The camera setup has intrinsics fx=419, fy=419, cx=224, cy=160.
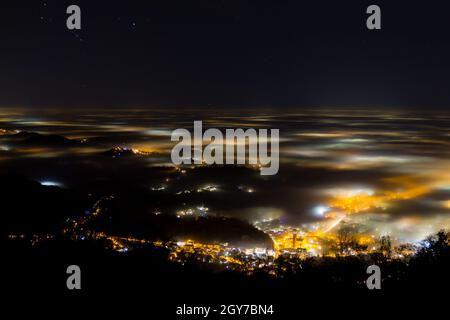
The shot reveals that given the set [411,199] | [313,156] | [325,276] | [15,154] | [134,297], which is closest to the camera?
[134,297]

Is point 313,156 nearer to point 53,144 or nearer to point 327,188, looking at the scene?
point 327,188

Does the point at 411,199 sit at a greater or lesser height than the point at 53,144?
lesser

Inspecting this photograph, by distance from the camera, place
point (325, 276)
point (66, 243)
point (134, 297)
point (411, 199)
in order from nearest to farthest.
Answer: point (134, 297), point (325, 276), point (66, 243), point (411, 199)

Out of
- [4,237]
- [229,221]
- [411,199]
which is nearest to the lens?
[4,237]

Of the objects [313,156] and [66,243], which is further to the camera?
[313,156]

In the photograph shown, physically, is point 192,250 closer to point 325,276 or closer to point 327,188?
point 325,276

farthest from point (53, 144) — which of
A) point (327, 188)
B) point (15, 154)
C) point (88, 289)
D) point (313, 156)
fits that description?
point (88, 289)

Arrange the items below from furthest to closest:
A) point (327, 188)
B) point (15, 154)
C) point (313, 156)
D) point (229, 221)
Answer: point (313, 156) < point (15, 154) < point (327, 188) < point (229, 221)
